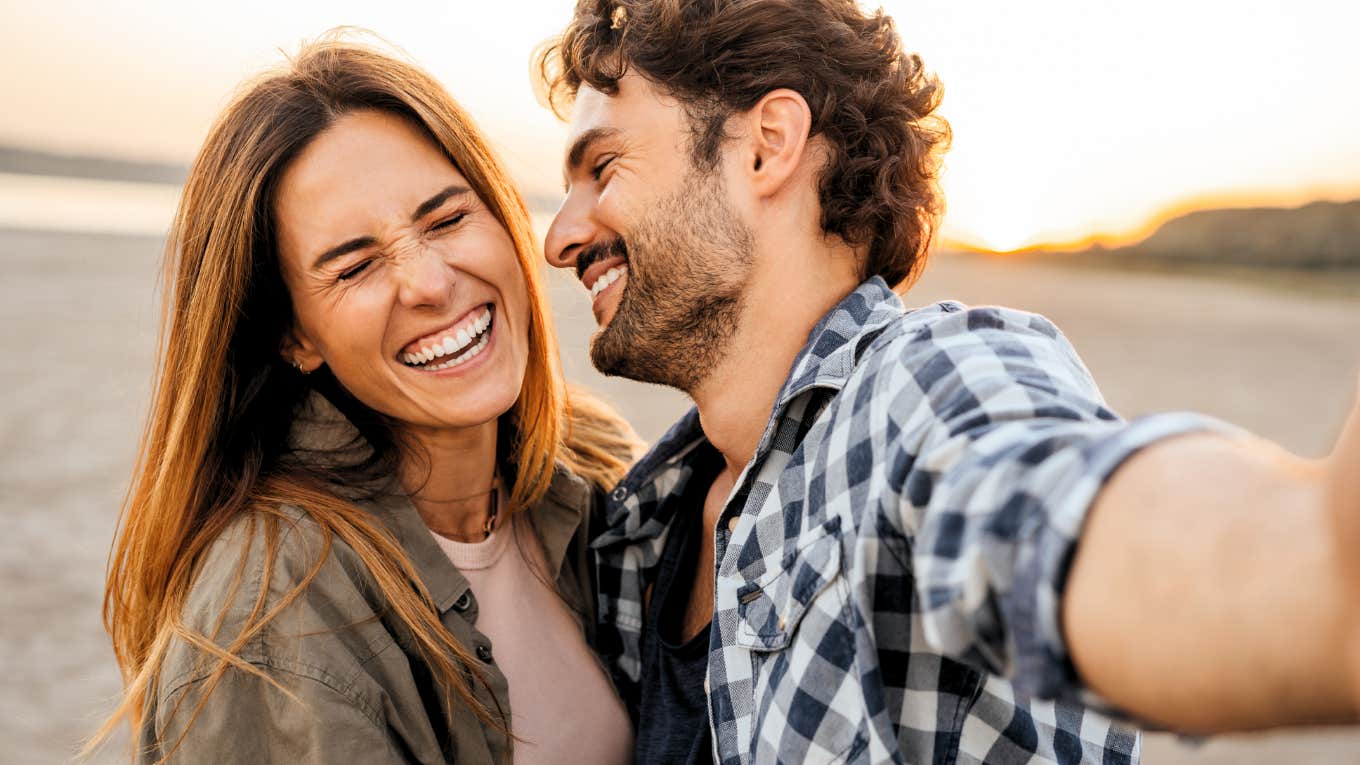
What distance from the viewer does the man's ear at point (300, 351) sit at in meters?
2.62

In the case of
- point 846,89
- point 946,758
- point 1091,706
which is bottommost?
point 946,758

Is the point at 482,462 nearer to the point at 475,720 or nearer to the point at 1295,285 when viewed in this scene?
the point at 475,720

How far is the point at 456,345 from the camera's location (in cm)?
257

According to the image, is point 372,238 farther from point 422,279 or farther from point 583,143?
point 583,143

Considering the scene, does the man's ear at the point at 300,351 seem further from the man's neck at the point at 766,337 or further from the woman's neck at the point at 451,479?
the man's neck at the point at 766,337

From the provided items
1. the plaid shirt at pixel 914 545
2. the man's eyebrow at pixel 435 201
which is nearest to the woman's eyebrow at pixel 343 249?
the man's eyebrow at pixel 435 201

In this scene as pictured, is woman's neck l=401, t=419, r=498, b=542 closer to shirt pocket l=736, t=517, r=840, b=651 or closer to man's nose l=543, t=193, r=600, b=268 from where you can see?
man's nose l=543, t=193, r=600, b=268

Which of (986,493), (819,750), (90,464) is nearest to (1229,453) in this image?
(986,493)

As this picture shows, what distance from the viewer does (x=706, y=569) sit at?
104 inches

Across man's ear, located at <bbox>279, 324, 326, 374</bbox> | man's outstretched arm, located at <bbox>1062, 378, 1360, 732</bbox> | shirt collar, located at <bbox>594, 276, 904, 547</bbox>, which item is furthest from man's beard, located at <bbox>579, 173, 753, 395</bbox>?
man's outstretched arm, located at <bbox>1062, 378, 1360, 732</bbox>

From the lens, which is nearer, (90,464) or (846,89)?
(846,89)

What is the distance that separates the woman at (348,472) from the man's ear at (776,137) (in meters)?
0.69

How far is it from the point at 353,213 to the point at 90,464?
272 inches

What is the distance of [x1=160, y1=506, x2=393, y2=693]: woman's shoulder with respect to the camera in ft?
6.55
